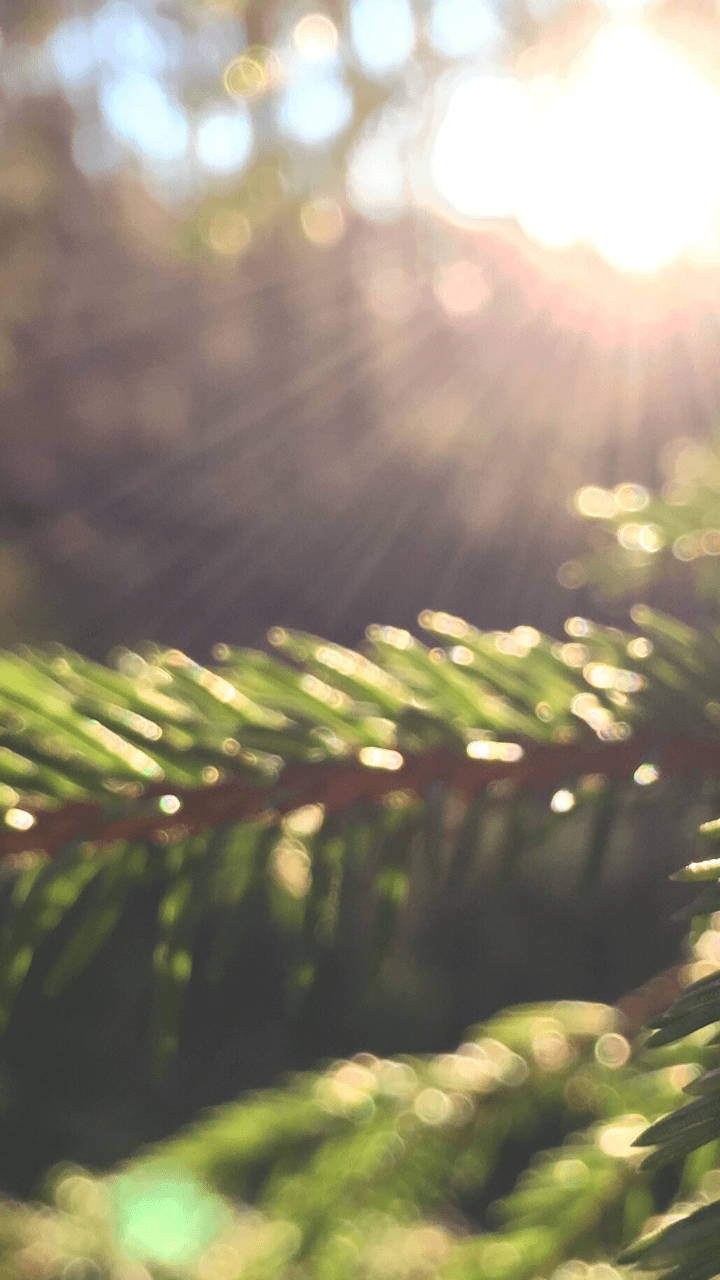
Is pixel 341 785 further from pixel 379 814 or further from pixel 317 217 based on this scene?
pixel 317 217

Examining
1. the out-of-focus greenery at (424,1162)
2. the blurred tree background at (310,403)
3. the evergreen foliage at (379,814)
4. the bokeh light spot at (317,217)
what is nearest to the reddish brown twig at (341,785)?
the evergreen foliage at (379,814)

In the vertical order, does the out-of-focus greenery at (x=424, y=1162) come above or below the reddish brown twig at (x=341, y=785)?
below

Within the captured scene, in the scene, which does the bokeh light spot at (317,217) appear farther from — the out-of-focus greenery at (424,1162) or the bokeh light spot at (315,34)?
the out-of-focus greenery at (424,1162)

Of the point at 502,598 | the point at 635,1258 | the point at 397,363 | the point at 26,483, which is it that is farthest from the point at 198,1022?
the point at 635,1258

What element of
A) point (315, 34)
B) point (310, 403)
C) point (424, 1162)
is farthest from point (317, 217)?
point (310, 403)

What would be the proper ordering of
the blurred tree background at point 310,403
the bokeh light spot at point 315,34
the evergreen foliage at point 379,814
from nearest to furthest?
the evergreen foliage at point 379,814 → the bokeh light spot at point 315,34 → the blurred tree background at point 310,403

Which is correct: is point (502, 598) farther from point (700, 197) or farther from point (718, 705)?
point (718, 705)

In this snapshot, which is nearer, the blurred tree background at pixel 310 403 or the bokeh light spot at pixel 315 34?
the bokeh light spot at pixel 315 34

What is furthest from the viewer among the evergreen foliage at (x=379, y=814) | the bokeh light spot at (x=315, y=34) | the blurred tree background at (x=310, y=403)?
the blurred tree background at (x=310, y=403)

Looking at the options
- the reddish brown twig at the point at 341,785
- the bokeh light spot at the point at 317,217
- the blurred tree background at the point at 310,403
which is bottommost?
the reddish brown twig at the point at 341,785

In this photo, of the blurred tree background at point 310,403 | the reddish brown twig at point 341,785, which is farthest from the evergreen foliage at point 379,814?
the blurred tree background at point 310,403

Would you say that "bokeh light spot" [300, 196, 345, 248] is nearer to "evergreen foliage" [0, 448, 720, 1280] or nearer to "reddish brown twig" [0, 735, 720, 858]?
"evergreen foliage" [0, 448, 720, 1280]
